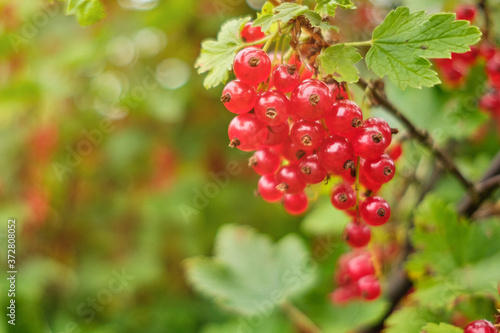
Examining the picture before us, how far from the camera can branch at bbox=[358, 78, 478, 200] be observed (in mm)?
1028

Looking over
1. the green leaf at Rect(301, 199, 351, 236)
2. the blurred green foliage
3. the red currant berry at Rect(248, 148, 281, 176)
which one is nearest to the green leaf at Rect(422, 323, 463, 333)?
the red currant berry at Rect(248, 148, 281, 176)

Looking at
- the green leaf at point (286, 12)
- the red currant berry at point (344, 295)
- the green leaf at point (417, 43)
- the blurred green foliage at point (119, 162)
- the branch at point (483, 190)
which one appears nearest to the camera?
the green leaf at point (286, 12)

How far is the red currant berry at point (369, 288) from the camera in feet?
4.96

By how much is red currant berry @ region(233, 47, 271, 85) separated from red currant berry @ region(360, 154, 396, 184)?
1.04 ft

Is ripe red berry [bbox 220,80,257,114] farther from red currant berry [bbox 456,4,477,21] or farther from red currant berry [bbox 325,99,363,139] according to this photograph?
red currant berry [bbox 456,4,477,21]

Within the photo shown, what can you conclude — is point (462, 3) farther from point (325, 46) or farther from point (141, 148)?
point (141, 148)

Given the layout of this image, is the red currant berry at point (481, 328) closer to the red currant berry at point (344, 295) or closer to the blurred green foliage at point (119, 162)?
the red currant berry at point (344, 295)

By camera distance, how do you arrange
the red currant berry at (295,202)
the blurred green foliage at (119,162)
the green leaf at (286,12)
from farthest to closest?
the blurred green foliage at (119,162)
the red currant berry at (295,202)
the green leaf at (286,12)

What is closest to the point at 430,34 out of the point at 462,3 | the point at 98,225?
the point at 462,3

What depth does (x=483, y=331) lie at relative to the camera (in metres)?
0.87

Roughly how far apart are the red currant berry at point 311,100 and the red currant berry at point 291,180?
154 millimetres

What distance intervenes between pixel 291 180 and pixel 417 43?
41 cm

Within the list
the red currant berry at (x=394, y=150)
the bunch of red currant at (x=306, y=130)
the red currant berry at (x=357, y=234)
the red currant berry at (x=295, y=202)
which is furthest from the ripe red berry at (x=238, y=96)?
the red currant berry at (x=394, y=150)

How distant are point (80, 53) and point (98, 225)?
1.31 meters
